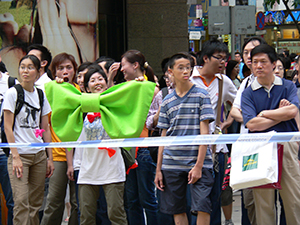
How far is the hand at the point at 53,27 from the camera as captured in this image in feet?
28.9

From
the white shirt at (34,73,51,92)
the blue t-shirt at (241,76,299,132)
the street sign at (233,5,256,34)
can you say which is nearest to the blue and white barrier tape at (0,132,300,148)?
the blue t-shirt at (241,76,299,132)

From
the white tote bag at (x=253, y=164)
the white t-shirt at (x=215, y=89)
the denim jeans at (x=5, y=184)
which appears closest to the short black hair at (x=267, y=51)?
the white t-shirt at (x=215, y=89)

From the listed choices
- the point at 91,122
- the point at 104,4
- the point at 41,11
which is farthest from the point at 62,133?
the point at 104,4

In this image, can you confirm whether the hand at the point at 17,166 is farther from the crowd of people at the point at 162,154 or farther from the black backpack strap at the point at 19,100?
the black backpack strap at the point at 19,100

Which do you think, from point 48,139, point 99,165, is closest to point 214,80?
point 99,165

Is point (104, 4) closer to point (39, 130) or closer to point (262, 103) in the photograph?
point (39, 130)

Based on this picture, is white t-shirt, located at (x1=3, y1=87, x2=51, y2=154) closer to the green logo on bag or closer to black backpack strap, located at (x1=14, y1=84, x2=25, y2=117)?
black backpack strap, located at (x1=14, y1=84, x2=25, y2=117)

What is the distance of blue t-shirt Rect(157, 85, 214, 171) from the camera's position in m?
4.24

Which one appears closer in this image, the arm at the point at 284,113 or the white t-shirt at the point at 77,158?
the arm at the point at 284,113

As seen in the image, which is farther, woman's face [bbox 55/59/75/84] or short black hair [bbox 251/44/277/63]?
woman's face [bbox 55/59/75/84]

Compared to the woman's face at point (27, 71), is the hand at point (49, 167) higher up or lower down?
lower down

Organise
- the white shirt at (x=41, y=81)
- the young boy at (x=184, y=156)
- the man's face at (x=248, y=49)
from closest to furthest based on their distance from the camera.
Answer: the young boy at (x=184, y=156) < the man's face at (x=248, y=49) < the white shirt at (x=41, y=81)

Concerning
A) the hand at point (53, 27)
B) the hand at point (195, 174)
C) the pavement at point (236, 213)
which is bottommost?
the pavement at point (236, 213)

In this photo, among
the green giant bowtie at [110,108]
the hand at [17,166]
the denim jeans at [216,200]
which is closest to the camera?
the green giant bowtie at [110,108]
